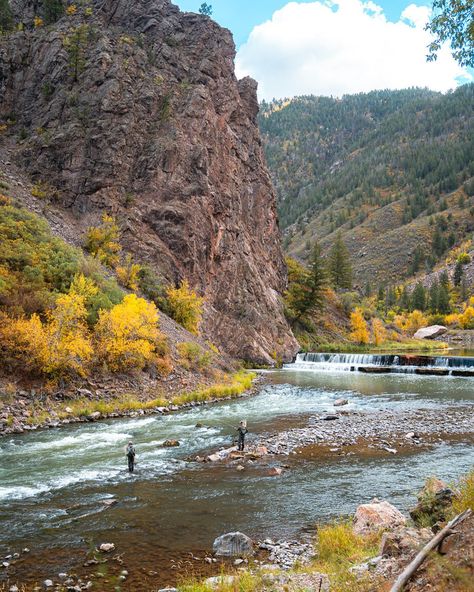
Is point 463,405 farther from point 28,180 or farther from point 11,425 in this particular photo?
point 28,180

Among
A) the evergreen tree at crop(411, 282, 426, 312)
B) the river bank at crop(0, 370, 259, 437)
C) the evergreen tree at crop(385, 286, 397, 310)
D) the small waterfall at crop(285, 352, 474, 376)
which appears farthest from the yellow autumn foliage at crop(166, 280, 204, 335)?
the evergreen tree at crop(385, 286, 397, 310)

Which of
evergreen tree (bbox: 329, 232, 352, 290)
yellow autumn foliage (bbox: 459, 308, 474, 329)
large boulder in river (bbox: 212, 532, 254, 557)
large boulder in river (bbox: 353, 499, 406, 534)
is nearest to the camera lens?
large boulder in river (bbox: 212, 532, 254, 557)

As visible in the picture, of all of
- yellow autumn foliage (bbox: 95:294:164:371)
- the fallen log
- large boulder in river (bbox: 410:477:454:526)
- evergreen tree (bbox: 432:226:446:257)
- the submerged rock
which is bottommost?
the submerged rock

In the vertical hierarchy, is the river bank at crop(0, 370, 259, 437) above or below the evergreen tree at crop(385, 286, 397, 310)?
below

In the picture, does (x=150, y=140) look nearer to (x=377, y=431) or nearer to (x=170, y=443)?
(x=170, y=443)

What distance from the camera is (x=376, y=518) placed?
1111cm

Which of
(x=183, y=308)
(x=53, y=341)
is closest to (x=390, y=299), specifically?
(x=183, y=308)

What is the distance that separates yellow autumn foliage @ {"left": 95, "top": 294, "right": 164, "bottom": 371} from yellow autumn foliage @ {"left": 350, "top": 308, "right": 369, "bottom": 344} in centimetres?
5713

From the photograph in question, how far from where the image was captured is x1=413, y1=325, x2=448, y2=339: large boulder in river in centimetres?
10819

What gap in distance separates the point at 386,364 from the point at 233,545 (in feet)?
168

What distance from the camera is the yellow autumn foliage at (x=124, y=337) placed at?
3075 cm

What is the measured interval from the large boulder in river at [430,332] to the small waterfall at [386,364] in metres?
52.4

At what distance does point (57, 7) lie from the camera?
2645 inches

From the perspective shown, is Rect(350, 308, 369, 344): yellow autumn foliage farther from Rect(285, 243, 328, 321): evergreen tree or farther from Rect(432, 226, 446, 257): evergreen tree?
Rect(432, 226, 446, 257): evergreen tree
